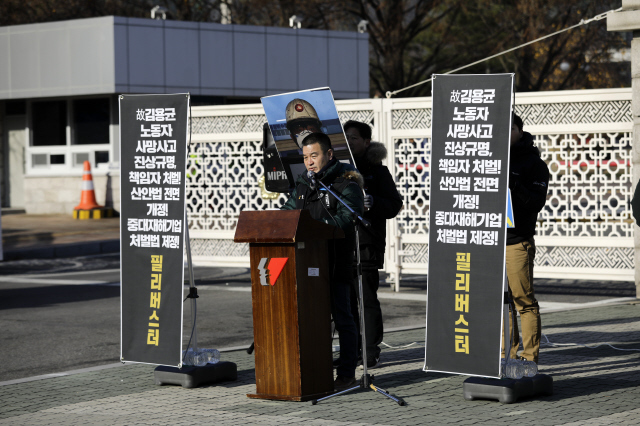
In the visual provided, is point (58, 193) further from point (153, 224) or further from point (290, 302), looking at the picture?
point (290, 302)

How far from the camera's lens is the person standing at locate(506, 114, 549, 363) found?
23.7 feet

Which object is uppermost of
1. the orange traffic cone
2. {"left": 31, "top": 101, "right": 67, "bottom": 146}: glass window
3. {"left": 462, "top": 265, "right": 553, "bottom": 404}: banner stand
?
{"left": 31, "top": 101, "right": 67, "bottom": 146}: glass window

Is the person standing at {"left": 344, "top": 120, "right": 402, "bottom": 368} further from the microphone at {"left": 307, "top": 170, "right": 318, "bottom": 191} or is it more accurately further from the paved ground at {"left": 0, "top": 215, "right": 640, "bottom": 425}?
the microphone at {"left": 307, "top": 170, "right": 318, "bottom": 191}

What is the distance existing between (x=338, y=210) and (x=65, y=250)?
41.2 feet

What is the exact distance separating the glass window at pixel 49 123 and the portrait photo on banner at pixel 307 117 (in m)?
18.6

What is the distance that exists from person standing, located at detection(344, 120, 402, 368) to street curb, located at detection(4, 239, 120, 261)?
37.4ft

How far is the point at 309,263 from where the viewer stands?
686 centimetres

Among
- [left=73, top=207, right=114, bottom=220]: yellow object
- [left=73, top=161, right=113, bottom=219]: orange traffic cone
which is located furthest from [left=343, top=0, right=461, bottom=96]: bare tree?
[left=73, top=207, right=114, bottom=220]: yellow object

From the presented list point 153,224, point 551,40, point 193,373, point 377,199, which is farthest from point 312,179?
point 551,40

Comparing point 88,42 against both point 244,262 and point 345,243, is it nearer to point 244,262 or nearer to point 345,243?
point 244,262

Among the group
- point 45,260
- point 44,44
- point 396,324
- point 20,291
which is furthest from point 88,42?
point 396,324

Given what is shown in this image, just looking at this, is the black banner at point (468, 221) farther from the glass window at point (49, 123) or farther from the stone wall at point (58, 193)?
the glass window at point (49, 123)

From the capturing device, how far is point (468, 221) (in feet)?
22.0

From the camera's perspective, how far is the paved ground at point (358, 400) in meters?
6.30
